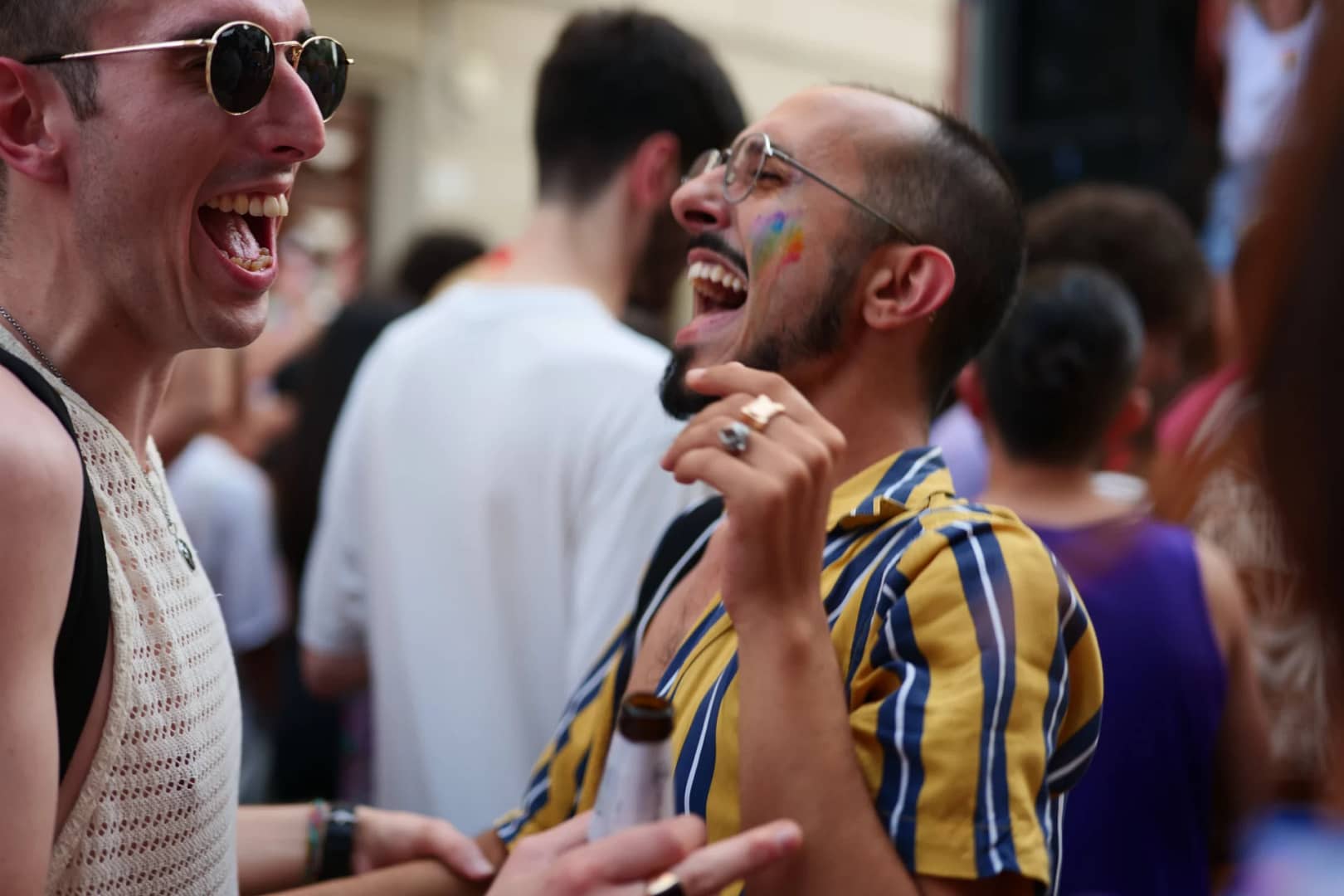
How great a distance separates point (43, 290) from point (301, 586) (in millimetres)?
2673

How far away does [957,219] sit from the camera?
1.99 m

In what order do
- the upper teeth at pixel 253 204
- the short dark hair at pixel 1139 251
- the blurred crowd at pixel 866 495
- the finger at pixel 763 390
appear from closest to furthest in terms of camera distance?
the blurred crowd at pixel 866 495
the finger at pixel 763 390
the upper teeth at pixel 253 204
the short dark hair at pixel 1139 251

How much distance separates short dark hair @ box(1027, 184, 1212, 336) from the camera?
12.4ft

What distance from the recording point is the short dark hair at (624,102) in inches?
121

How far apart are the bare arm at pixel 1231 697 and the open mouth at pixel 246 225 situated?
5.66ft

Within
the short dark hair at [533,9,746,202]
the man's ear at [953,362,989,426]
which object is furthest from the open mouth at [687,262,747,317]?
the man's ear at [953,362,989,426]

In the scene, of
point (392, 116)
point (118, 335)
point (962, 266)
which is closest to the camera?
point (118, 335)

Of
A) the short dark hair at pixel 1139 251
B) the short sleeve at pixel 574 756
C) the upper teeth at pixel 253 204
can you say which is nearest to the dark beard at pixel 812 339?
the short sleeve at pixel 574 756

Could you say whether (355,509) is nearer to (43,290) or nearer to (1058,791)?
(43,290)

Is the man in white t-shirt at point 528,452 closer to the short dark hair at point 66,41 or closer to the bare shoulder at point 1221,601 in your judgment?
the bare shoulder at point 1221,601

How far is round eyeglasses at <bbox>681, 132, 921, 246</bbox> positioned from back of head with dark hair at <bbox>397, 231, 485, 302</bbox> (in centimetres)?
337

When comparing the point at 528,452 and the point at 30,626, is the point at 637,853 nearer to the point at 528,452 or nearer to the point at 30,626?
the point at 30,626

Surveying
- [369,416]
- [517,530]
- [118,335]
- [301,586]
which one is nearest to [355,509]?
[369,416]

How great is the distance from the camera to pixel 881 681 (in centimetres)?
155
